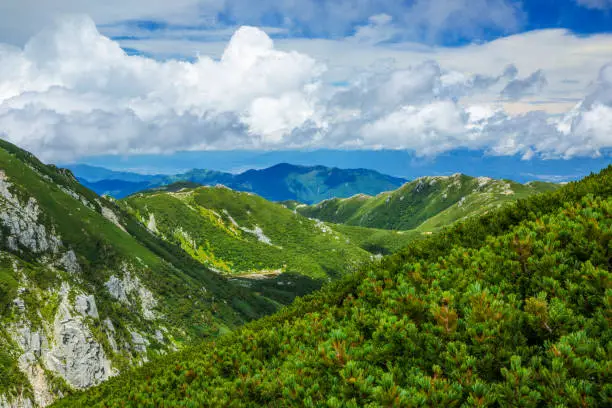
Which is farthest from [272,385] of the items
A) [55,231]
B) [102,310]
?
[55,231]

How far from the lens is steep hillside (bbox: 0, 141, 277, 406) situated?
211 ft

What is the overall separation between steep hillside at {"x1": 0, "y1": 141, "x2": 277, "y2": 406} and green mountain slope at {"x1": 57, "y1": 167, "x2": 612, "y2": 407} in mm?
60746

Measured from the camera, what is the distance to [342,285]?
53.4 feet

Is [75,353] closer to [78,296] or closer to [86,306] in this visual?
[86,306]

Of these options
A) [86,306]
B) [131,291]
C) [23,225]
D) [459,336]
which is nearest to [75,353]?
[86,306]

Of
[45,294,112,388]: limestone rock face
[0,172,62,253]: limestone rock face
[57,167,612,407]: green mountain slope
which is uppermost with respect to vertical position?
[0,172,62,253]: limestone rock face

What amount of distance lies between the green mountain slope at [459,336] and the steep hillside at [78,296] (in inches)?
2392

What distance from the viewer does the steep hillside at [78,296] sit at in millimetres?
64438

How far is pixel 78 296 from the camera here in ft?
254

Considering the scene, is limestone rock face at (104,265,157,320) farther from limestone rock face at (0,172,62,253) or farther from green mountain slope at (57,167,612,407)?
green mountain slope at (57,167,612,407)

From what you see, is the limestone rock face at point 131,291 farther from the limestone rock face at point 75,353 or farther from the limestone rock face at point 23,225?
the limestone rock face at point 75,353

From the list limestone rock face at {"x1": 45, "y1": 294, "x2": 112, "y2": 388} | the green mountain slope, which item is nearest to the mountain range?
limestone rock face at {"x1": 45, "y1": 294, "x2": 112, "y2": 388}

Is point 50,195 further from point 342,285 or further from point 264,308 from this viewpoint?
point 342,285

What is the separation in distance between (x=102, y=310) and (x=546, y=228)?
326ft
